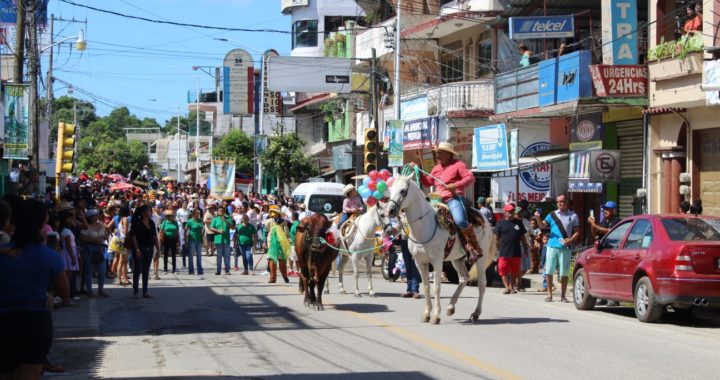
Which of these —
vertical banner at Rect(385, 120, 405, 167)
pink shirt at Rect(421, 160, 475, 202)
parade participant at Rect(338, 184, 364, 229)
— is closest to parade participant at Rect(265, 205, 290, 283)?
parade participant at Rect(338, 184, 364, 229)

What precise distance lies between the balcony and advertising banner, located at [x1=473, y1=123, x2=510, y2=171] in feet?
5.91

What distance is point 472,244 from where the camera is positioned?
47.7 feet

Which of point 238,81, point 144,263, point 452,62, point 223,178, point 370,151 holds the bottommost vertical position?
point 144,263

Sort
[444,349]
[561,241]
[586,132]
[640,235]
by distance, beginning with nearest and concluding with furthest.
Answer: [444,349], [640,235], [561,241], [586,132]

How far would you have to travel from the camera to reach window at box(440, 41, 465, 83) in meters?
40.0

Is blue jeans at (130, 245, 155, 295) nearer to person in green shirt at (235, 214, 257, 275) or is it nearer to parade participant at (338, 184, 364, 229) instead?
parade participant at (338, 184, 364, 229)

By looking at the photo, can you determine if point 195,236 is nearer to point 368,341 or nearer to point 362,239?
point 362,239

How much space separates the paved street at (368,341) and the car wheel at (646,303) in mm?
209

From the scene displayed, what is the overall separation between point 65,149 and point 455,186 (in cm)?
1714

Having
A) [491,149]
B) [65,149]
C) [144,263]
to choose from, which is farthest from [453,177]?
[491,149]

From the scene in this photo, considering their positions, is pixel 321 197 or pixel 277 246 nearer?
pixel 277 246

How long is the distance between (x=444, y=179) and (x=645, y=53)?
14809 millimetres

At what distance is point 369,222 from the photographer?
64.8 ft

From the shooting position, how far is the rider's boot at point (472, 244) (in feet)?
47.2
